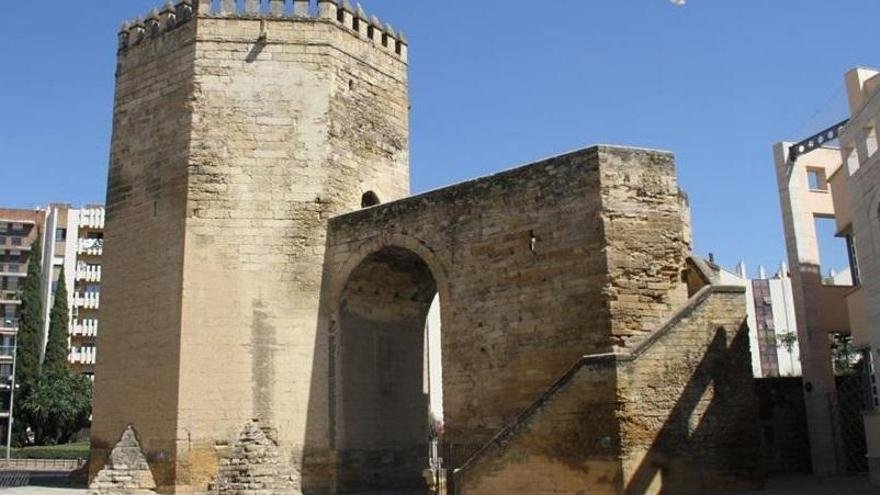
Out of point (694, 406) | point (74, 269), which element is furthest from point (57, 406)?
point (694, 406)

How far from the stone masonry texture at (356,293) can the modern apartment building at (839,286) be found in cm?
234

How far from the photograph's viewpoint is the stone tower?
43.9 ft

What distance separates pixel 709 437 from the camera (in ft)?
32.9

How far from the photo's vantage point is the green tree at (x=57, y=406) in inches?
1363

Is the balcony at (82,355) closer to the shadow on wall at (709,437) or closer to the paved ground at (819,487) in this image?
the paved ground at (819,487)

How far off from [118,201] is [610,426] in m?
10.0

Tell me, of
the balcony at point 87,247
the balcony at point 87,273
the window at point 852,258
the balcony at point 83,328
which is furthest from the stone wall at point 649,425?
the balcony at point 87,247

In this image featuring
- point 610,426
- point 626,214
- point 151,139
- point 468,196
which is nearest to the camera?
point 610,426

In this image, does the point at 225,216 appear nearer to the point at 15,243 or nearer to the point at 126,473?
the point at 126,473

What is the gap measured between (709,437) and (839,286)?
6.85 metres

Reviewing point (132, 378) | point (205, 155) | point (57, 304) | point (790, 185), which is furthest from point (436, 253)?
point (57, 304)

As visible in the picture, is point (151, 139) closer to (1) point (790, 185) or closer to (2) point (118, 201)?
(2) point (118, 201)

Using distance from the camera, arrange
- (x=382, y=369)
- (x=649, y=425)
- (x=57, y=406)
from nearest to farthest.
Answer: (x=649, y=425)
(x=382, y=369)
(x=57, y=406)

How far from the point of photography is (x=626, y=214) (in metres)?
11.5
